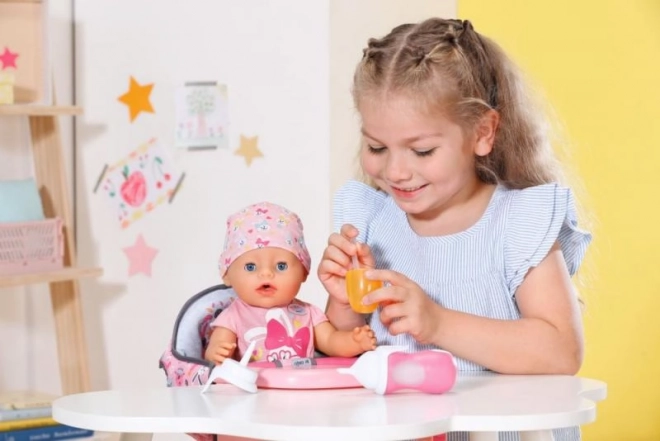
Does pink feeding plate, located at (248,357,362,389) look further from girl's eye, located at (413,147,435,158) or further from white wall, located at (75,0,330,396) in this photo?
white wall, located at (75,0,330,396)

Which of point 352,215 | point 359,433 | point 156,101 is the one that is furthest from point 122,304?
point 359,433

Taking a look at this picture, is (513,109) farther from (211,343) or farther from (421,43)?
(211,343)

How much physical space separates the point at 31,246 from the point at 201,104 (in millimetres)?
628

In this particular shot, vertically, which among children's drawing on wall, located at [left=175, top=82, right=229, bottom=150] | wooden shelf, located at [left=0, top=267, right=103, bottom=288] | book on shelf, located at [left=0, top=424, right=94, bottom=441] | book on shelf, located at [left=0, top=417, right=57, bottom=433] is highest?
children's drawing on wall, located at [left=175, top=82, right=229, bottom=150]

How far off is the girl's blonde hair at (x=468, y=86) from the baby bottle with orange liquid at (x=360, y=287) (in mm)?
267

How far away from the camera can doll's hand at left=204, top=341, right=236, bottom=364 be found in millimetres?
1553

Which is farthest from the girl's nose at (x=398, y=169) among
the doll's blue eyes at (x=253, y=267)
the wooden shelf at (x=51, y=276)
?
the wooden shelf at (x=51, y=276)

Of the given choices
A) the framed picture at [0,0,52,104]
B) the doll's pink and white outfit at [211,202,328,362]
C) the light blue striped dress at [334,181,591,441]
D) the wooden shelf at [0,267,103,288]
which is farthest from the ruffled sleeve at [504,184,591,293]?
the framed picture at [0,0,52,104]

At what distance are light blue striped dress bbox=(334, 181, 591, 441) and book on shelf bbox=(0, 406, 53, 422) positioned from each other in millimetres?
1155

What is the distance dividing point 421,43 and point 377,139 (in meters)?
0.16

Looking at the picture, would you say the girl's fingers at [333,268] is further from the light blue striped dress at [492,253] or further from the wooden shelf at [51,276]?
the wooden shelf at [51,276]

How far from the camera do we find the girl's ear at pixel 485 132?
1639mm

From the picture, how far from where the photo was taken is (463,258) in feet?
5.43

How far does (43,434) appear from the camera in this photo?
2.58m
